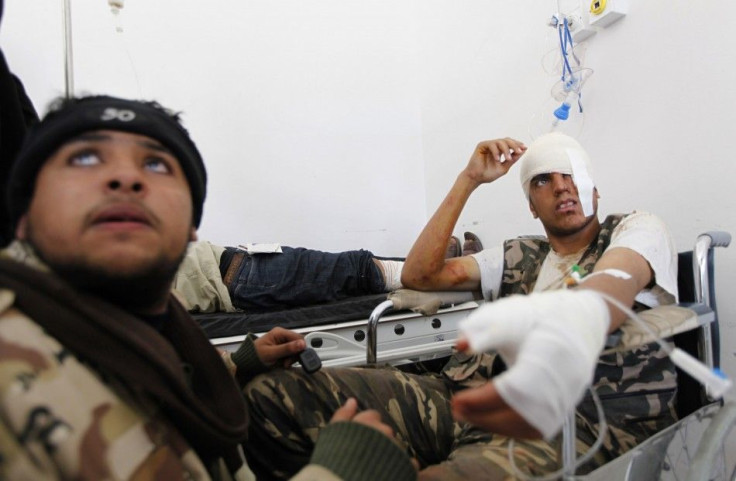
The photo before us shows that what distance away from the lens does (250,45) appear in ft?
8.21

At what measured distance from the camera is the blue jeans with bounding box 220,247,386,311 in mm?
1684

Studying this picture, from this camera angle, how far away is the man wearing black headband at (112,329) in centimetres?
38

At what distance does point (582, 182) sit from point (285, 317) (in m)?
1.05

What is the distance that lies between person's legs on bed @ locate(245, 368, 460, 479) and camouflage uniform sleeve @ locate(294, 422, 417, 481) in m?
0.35

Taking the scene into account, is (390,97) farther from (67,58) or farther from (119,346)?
(119,346)

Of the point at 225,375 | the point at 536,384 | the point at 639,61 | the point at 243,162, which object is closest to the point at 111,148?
the point at 225,375

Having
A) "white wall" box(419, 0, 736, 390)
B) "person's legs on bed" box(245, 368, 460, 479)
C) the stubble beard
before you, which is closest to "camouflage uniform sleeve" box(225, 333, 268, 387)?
"person's legs on bed" box(245, 368, 460, 479)

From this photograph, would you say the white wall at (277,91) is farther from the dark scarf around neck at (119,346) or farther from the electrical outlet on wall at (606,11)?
the dark scarf around neck at (119,346)

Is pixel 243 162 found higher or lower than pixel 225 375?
higher

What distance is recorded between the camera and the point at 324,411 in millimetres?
890

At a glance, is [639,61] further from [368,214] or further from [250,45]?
[250,45]

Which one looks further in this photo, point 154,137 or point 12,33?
point 12,33

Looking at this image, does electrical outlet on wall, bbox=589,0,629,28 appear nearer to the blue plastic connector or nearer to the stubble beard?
the blue plastic connector

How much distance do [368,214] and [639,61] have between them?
1698 mm
